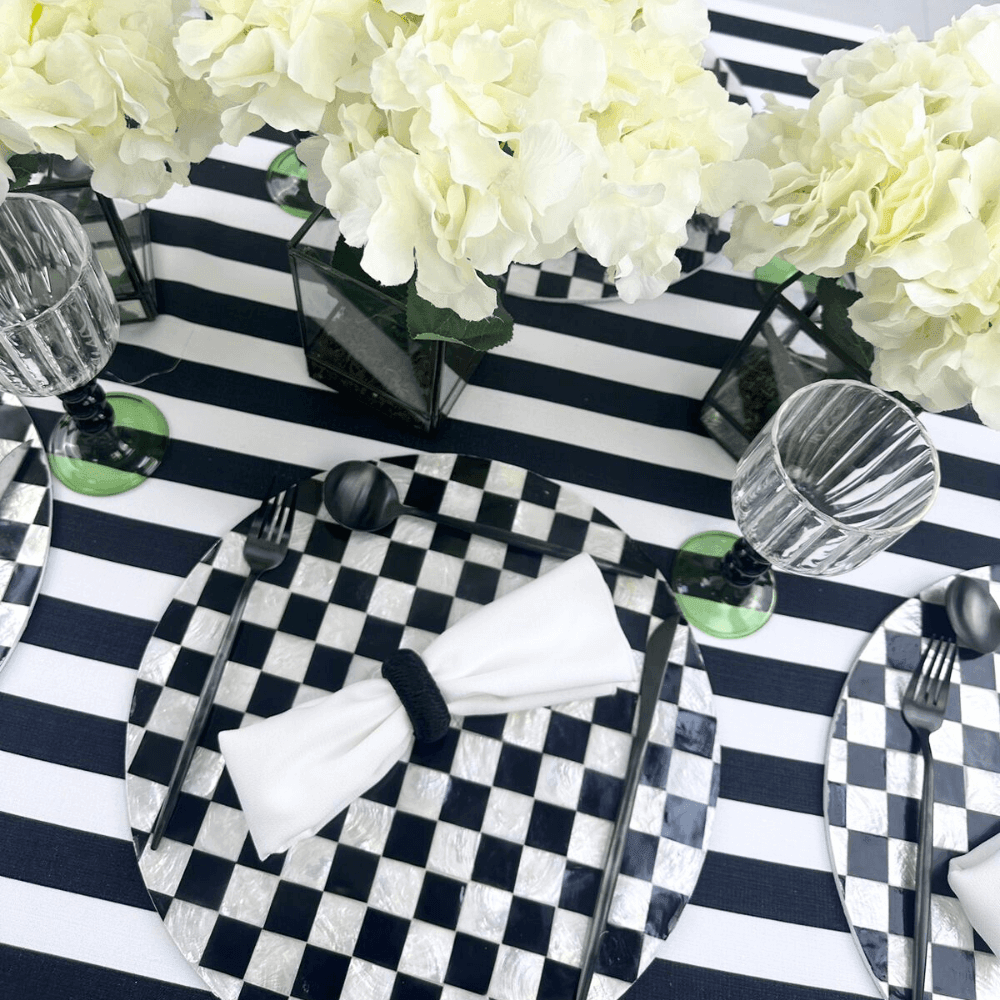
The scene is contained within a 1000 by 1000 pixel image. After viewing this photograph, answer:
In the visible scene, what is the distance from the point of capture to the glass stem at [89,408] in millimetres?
807

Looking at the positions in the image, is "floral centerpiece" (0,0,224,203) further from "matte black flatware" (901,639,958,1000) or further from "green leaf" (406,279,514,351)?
"matte black flatware" (901,639,958,1000)

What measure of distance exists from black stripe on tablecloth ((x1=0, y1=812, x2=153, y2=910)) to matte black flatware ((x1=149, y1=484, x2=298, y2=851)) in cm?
5

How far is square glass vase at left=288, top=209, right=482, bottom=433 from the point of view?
0.74 meters

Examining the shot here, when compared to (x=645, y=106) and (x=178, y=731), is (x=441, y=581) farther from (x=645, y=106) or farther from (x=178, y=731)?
(x=645, y=106)

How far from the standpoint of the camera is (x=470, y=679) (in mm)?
706

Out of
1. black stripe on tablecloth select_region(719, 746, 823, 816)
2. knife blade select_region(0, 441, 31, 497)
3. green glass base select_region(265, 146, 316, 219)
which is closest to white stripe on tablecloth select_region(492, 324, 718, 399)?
green glass base select_region(265, 146, 316, 219)

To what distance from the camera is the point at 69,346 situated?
707mm

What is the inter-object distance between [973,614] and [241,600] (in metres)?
0.71

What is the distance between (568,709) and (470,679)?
120mm

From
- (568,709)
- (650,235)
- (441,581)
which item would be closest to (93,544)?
(441,581)

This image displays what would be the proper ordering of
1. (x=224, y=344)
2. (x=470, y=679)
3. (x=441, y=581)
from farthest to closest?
(x=224, y=344)
(x=441, y=581)
(x=470, y=679)

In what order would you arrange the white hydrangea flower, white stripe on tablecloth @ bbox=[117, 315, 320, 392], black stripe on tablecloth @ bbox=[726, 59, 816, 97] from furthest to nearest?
black stripe on tablecloth @ bbox=[726, 59, 816, 97] < white stripe on tablecloth @ bbox=[117, 315, 320, 392] < the white hydrangea flower

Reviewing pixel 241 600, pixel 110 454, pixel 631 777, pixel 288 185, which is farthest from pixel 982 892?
pixel 288 185

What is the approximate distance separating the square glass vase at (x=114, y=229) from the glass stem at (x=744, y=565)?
660 mm
